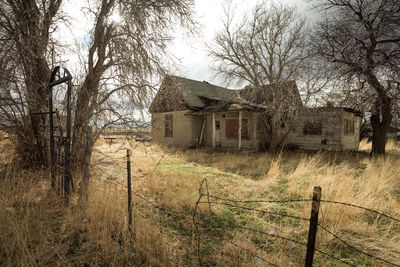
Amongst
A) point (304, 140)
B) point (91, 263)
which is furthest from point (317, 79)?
point (91, 263)

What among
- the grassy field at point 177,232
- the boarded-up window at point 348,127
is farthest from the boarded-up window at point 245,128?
the grassy field at point 177,232

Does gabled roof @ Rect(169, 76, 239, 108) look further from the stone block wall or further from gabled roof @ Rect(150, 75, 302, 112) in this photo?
the stone block wall

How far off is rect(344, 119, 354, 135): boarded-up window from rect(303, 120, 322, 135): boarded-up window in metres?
1.65

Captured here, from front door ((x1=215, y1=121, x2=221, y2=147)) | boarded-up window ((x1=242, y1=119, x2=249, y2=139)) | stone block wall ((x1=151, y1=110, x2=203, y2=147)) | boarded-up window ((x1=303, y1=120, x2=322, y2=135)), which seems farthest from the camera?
stone block wall ((x1=151, y1=110, x2=203, y2=147))

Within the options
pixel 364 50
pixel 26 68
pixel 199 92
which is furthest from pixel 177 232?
pixel 199 92

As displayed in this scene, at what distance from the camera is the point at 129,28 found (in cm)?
508

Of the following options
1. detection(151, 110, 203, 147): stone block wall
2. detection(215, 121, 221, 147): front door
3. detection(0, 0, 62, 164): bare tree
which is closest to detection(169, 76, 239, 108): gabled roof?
detection(151, 110, 203, 147): stone block wall

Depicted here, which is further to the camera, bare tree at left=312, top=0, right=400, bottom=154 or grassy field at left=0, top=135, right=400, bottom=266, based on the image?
bare tree at left=312, top=0, right=400, bottom=154

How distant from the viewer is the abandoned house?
44.1 feet

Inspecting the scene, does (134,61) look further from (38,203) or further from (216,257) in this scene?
(216,257)

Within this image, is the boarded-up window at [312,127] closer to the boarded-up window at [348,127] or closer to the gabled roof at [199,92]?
the boarded-up window at [348,127]

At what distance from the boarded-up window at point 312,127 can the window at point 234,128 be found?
160 inches

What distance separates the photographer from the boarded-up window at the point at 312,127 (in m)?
14.4

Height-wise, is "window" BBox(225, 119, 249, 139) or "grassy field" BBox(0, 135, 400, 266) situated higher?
"window" BBox(225, 119, 249, 139)
